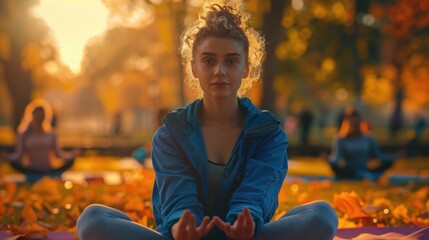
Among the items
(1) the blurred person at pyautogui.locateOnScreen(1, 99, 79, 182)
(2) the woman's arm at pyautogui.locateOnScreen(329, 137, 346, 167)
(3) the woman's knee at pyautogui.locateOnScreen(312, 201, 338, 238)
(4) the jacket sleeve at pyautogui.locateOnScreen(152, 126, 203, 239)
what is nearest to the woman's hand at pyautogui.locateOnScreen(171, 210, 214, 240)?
(4) the jacket sleeve at pyautogui.locateOnScreen(152, 126, 203, 239)

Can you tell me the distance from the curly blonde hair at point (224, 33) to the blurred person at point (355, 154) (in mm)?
9842

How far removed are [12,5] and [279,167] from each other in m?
26.4

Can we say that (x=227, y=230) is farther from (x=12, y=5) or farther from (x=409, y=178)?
(x=12, y=5)

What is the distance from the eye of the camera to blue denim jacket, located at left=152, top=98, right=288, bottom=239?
13.8 ft

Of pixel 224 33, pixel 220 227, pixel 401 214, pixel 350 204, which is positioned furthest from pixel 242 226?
pixel 401 214

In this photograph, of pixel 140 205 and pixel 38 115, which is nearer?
pixel 140 205

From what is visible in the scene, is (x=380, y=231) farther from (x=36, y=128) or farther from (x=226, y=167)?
(x=36, y=128)

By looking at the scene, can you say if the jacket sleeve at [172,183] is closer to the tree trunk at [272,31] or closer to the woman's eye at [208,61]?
the woman's eye at [208,61]

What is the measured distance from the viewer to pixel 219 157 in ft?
14.8

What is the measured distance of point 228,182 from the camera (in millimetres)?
4359

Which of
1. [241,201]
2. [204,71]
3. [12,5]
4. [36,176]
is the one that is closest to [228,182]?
[241,201]

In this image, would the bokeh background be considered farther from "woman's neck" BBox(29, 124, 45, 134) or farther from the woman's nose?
the woman's nose

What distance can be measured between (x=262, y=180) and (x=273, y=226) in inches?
10.2

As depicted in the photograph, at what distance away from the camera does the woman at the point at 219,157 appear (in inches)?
168
